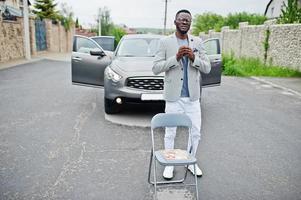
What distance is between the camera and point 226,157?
443 centimetres

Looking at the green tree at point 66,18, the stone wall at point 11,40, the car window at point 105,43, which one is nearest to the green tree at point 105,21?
the green tree at point 66,18

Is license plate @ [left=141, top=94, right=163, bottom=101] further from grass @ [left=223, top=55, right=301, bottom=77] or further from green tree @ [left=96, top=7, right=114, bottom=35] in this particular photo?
green tree @ [left=96, top=7, right=114, bottom=35]

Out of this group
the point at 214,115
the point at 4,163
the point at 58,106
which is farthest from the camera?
the point at 58,106

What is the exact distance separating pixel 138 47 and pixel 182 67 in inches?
144

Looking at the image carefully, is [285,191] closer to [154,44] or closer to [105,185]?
[105,185]

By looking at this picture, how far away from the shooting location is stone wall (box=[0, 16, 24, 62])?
16.8 m

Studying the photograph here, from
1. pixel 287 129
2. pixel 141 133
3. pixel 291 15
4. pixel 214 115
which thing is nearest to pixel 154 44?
pixel 214 115

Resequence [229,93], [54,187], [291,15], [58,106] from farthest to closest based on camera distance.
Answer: [291,15], [229,93], [58,106], [54,187]

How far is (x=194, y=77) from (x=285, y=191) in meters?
1.59

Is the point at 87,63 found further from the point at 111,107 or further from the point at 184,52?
the point at 184,52

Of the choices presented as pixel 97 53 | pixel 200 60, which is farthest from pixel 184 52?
pixel 97 53

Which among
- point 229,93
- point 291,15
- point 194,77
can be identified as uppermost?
point 291,15

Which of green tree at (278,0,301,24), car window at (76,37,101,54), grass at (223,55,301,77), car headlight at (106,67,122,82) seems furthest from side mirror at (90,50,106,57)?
green tree at (278,0,301,24)

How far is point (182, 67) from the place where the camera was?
348 centimetres
